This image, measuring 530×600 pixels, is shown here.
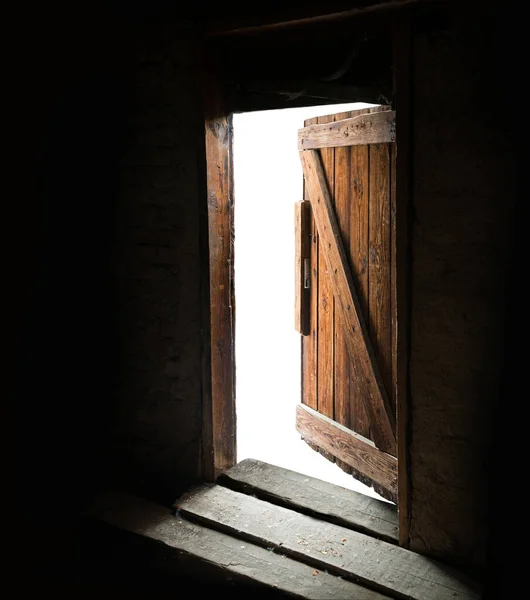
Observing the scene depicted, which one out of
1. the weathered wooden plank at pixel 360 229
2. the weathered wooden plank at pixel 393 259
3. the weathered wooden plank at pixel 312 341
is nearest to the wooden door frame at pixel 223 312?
the weathered wooden plank at pixel 393 259

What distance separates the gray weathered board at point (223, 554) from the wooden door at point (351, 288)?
3.32 feet

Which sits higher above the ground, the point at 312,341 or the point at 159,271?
the point at 159,271

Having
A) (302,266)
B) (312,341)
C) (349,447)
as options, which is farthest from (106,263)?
(349,447)

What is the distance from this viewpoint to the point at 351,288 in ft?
11.5

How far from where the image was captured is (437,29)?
2.07 meters

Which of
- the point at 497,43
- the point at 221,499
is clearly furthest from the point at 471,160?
the point at 221,499

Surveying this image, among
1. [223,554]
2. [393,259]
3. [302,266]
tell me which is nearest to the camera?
[223,554]

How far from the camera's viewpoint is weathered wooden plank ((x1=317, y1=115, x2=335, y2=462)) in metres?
3.70

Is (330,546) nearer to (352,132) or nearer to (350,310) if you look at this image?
(350,310)

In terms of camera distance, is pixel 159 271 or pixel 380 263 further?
pixel 380 263

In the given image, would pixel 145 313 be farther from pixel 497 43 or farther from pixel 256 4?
pixel 497 43

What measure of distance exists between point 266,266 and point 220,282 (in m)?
3.86

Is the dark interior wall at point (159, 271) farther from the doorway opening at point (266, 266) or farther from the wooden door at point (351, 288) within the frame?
the doorway opening at point (266, 266)

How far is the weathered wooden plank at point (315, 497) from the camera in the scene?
266cm
